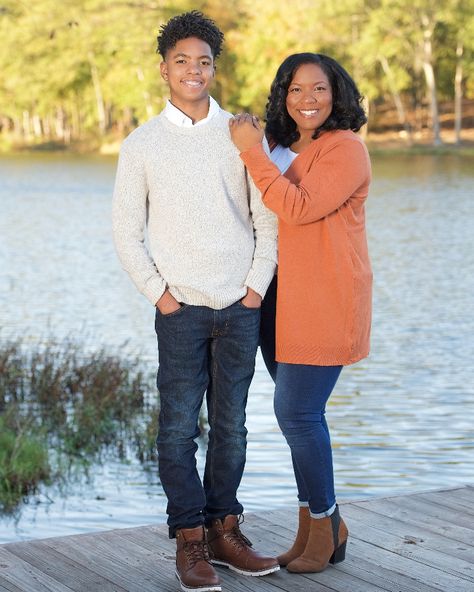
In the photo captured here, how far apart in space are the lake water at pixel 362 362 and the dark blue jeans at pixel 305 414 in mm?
2916

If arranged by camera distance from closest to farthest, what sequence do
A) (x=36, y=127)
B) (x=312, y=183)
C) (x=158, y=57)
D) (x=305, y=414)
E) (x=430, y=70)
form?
(x=312, y=183), (x=305, y=414), (x=430, y=70), (x=158, y=57), (x=36, y=127)

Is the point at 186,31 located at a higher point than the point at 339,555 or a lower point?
higher

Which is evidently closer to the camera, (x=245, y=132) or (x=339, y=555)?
(x=245, y=132)

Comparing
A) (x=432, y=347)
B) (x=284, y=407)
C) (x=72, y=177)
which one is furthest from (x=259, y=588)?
(x=72, y=177)

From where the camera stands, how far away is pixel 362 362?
11648 mm

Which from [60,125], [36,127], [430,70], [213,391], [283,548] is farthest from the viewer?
[36,127]

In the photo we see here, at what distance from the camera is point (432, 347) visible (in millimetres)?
12617

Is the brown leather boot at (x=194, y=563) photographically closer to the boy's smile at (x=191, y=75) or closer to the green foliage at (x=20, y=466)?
the boy's smile at (x=191, y=75)

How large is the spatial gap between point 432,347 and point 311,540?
8.36 meters

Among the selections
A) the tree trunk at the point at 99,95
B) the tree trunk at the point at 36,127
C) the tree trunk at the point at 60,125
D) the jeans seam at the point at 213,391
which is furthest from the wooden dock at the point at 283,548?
the tree trunk at the point at 36,127

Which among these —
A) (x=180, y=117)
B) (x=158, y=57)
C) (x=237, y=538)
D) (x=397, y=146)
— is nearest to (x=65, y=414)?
(x=237, y=538)

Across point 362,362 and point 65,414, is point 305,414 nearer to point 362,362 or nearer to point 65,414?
point 65,414

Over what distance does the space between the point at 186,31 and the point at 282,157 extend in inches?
20.1

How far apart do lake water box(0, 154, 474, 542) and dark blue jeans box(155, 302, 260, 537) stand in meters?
2.77
